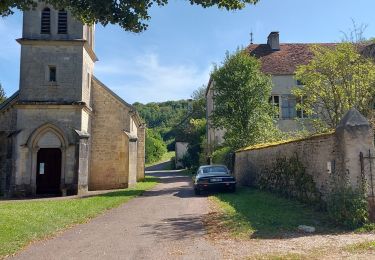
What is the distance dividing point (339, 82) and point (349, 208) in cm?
901

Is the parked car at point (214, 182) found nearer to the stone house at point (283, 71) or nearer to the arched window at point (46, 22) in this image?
the arched window at point (46, 22)

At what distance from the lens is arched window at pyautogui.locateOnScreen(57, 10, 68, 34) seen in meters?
23.3

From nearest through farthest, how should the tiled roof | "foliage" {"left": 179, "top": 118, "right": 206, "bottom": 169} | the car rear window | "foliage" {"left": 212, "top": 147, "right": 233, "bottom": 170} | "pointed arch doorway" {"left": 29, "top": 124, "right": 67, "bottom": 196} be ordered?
the car rear window → "pointed arch doorway" {"left": 29, "top": 124, "right": 67, "bottom": 196} → "foliage" {"left": 212, "top": 147, "right": 233, "bottom": 170} → the tiled roof → "foliage" {"left": 179, "top": 118, "right": 206, "bottom": 169}

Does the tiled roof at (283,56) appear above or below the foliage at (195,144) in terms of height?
above

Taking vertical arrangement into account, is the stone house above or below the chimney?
below

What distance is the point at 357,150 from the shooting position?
10.2 m

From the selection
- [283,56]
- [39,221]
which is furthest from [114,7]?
[283,56]

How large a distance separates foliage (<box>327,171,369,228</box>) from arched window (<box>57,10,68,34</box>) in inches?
745

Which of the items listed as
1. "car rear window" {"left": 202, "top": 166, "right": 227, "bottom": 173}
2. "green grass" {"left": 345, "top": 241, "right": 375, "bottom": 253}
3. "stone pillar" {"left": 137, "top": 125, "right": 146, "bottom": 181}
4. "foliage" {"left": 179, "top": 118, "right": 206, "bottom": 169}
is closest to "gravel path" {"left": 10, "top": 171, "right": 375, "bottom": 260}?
"green grass" {"left": 345, "top": 241, "right": 375, "bottom": 253}

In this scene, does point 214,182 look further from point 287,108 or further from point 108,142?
point 287,108

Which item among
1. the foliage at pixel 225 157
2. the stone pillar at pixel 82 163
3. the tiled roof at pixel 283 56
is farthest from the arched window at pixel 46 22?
the tiled roof at pixel 283 56

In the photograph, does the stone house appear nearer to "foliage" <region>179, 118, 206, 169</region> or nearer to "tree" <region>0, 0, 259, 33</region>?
"foliage" <region>179, 118, 206, 169</region>

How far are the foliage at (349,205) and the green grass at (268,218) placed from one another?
1.21 ft

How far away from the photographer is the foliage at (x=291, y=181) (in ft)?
41.6
